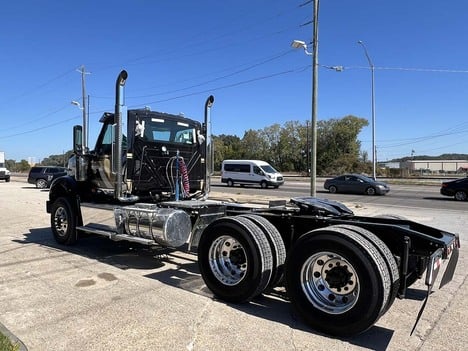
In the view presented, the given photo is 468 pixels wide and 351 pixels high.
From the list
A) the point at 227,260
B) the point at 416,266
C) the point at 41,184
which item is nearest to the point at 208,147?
the point at 227,260

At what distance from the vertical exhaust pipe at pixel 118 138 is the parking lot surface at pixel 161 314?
1.30 m

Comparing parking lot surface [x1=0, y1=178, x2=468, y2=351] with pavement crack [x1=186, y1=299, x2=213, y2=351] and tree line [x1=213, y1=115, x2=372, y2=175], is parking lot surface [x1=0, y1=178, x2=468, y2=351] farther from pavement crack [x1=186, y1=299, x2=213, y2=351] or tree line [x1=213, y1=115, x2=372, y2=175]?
tree line [x1=213, y1=115, x2=372, y2=175]

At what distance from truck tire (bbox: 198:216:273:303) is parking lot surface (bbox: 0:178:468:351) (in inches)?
7.8

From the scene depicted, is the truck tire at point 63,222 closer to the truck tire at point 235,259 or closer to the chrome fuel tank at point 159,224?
the chrome fuel tank at point 159,224

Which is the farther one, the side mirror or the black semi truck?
the side mirror

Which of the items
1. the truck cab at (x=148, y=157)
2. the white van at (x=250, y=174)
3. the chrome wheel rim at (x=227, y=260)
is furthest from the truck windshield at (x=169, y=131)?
the white van at (x=250, y=174)

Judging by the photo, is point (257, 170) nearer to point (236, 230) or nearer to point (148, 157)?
point (148, 157)

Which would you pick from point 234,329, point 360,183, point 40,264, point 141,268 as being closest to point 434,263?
point 234,329

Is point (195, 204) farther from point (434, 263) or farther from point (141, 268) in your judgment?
point (434, 263)

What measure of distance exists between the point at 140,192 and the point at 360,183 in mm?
25087

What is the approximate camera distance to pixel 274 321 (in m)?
4.45

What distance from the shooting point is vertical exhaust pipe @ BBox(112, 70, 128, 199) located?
271 inches

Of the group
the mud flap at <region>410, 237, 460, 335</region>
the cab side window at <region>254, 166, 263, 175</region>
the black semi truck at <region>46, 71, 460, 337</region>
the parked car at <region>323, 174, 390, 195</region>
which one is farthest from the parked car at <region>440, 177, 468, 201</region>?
the mud flap at <region>410, 237, 460, 335</region>

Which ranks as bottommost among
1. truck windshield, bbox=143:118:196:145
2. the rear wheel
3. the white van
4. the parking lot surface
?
the parking lot surface
